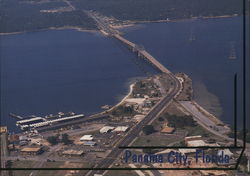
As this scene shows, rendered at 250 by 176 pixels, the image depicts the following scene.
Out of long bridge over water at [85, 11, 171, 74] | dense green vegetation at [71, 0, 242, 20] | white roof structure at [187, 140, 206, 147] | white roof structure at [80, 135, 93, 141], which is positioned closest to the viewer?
white roof structure at [187, 140, 206, 147]

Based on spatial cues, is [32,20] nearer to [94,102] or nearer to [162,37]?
[162,37]

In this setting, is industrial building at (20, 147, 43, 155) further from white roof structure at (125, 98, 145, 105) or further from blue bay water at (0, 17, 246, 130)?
white roof structure at (125, 98, 145, 105)

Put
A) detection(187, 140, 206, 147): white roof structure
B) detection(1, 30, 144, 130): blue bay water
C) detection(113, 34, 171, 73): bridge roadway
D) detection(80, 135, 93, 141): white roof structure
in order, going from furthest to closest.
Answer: detection(113, 34, 171, 73): bridge roadway → detection(1, 30, 144, 130): blue bay water → detection(80, 135, 93, 141): white roof structure → detection(187, 140, 206, 147): white roof structure

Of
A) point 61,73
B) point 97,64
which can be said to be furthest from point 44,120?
point 97,64

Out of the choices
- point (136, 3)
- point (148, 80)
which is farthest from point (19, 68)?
point (136, 3)

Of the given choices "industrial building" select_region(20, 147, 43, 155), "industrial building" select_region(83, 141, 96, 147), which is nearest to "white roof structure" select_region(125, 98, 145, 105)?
"industrial building" select_region(83, 141, 96, 147)

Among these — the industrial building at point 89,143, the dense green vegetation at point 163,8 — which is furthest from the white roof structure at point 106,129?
the dense green vegetation at point 163,8

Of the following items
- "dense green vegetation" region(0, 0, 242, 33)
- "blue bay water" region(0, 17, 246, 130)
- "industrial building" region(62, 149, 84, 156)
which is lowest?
"industrial building" region(62, 149, 84, 156)
